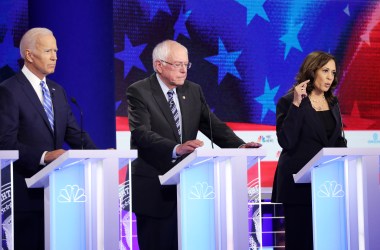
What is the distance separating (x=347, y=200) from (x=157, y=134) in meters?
1.07

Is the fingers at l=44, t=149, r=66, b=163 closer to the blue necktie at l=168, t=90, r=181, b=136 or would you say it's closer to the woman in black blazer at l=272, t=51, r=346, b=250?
the blue necktie at l=168, t=90, r=181, b=136

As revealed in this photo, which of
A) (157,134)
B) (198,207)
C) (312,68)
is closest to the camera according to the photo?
(198,207)

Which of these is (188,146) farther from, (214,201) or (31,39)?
(31,39)

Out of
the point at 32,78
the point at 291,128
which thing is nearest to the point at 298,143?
the point at 291,128

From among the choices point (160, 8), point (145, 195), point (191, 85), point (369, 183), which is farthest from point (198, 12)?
point (369, 183)

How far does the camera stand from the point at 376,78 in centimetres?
711

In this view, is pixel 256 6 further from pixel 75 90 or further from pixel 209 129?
pixel 209 129

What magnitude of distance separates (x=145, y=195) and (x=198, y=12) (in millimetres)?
2438

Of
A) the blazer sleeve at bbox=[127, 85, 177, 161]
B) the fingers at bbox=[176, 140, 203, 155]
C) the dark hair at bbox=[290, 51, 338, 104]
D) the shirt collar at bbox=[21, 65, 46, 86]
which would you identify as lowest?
the fingers at bbox=[176, 140, 203, 155]

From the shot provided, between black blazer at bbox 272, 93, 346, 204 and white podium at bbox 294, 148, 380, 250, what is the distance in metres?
0.49

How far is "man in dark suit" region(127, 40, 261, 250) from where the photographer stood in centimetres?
465

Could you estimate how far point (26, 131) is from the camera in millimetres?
4426

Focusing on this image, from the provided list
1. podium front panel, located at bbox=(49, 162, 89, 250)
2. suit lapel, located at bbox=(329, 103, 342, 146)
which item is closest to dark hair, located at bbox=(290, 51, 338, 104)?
suit lapel, located at bbox=(329, 103, 342, 146)

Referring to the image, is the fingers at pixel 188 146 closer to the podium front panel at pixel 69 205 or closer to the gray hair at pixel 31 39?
the podium front panel at pixel 69 205
